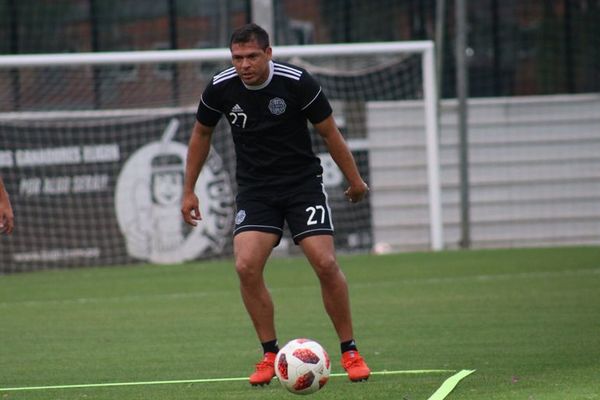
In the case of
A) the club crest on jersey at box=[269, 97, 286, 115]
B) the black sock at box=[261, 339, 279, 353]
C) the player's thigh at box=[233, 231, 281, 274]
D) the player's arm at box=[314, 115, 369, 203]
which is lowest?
the black sock at box=[261, 339, 279, 353]

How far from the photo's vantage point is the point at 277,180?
7.60m

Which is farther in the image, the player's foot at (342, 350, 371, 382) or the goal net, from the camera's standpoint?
the goal net

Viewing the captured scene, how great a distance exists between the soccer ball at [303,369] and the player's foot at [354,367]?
0.59 metres

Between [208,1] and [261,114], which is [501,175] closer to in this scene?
[208,1]

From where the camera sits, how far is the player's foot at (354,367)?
24.5 feet

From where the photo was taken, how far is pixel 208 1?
71.3 ft

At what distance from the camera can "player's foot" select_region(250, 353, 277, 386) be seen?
293 inches

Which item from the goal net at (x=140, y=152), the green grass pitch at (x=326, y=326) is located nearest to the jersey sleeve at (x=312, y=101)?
the green grass pitch at (x=326, y=326)

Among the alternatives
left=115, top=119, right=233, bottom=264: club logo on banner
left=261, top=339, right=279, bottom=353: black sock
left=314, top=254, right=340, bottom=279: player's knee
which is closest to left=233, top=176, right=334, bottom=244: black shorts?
left=314, top=254, right=340, bottom=279: player's knee

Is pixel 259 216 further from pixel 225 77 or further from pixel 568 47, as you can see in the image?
pixel 568 47

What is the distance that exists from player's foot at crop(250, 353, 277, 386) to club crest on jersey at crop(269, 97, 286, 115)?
1.43 m

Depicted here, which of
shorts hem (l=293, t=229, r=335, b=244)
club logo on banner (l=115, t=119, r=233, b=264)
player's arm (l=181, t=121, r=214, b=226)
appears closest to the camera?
shorts hem (l=293, t=229, r=335, b=244)

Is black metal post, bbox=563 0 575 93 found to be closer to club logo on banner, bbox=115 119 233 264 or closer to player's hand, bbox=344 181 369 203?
club logo on banner, bbox=115 119 233 264

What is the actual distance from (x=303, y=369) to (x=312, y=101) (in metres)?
1.62
